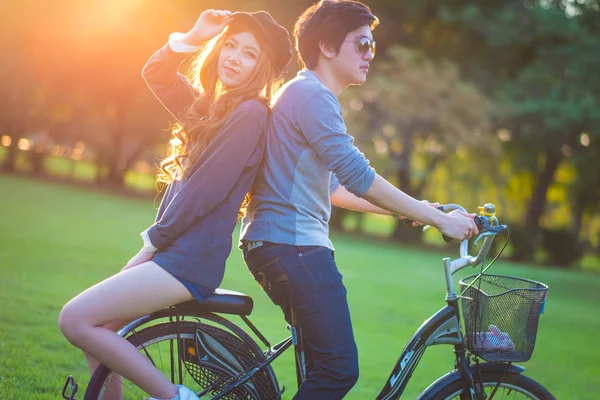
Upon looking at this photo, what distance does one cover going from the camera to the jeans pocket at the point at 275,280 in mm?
3074

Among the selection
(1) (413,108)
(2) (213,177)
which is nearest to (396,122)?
(1) (413,108)

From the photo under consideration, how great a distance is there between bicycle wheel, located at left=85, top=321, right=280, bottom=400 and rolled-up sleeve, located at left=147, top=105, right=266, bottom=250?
1.45 feet

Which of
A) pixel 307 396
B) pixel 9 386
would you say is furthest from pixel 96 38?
pixel 307 396

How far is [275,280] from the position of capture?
10.2ft

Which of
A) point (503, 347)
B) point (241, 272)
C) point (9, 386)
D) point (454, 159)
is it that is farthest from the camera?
point (454, 159)

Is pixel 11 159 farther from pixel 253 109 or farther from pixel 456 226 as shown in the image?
pixel 456 226

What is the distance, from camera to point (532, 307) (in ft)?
10.3

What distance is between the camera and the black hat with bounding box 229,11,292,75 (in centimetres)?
321

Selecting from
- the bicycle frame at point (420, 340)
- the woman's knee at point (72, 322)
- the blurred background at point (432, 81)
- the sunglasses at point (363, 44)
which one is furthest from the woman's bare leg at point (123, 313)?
the blurred background at point (432, 81)

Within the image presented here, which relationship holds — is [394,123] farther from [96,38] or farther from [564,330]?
[564,330]

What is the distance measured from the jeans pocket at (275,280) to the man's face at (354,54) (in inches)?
32.2

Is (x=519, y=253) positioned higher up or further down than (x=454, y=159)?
further down

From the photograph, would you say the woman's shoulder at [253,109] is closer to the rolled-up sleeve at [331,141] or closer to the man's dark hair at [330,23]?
the rolled-up sleeve at [331,141]

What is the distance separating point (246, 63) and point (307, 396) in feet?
4.54
